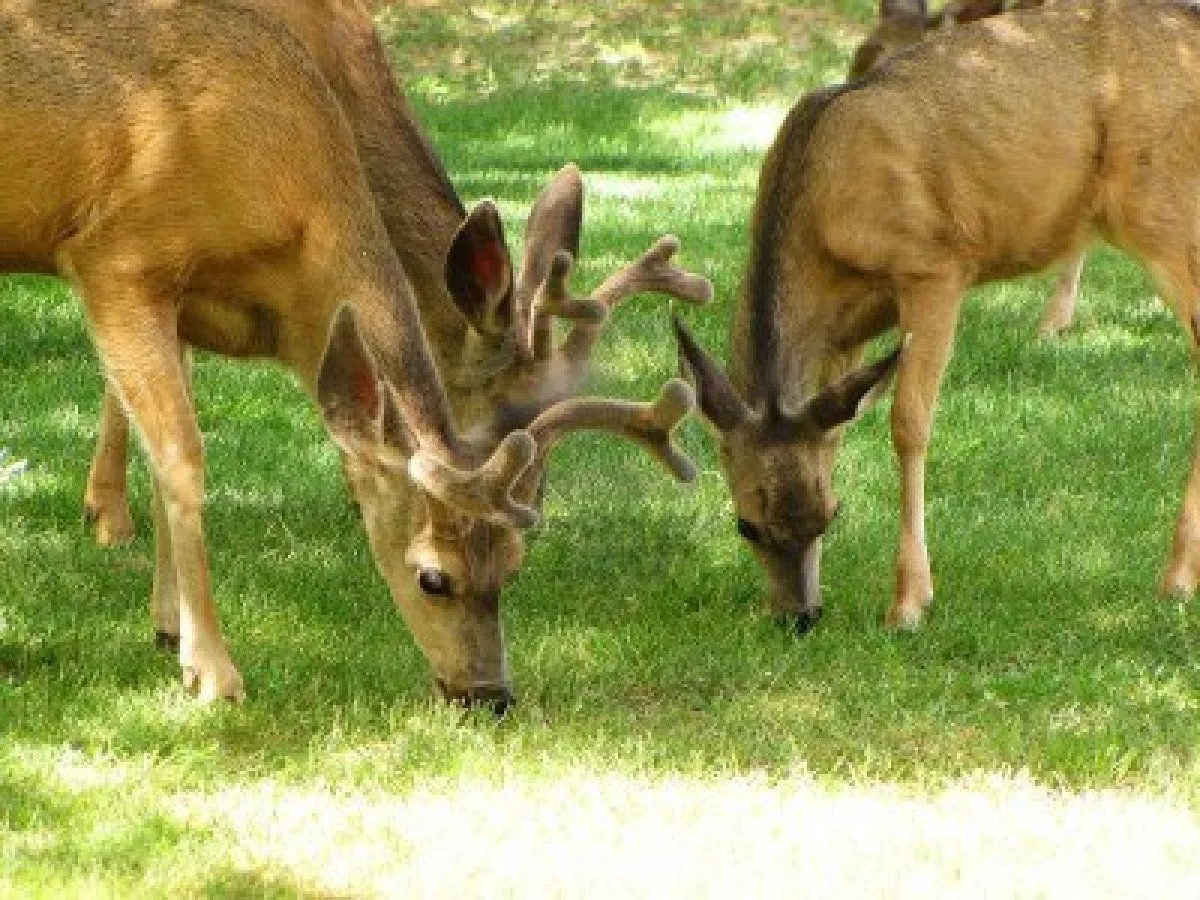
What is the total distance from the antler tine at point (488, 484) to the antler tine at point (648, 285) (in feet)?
4.00

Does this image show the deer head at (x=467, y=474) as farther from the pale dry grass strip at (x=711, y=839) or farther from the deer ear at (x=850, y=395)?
the deer ear at (x=850, y=395)

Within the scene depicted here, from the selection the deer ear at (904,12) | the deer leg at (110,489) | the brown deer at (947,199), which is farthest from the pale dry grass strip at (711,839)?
the deer ear at (904,12)

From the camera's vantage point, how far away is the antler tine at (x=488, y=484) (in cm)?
659

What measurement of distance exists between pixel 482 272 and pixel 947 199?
195 centimetres

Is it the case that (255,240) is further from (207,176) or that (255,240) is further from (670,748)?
(670,748)

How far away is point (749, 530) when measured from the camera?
27.6ft

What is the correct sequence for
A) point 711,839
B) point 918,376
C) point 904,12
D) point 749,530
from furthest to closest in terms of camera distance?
1. point 904,12
2. point 918,376
3. point 749,530
4. point 711,839

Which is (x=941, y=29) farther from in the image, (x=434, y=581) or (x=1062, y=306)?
(x=434, y=581)

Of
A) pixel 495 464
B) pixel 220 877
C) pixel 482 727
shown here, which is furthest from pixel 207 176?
pixel 220 877

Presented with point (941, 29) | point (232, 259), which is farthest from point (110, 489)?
point (941, 29)

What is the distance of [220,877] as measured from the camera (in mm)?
5633

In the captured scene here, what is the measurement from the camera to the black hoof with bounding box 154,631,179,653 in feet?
25.3

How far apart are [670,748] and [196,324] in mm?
1916

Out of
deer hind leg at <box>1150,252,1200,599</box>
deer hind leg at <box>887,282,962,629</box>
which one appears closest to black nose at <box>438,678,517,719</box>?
deer hind leg at <box>887,282,962,629</box>
